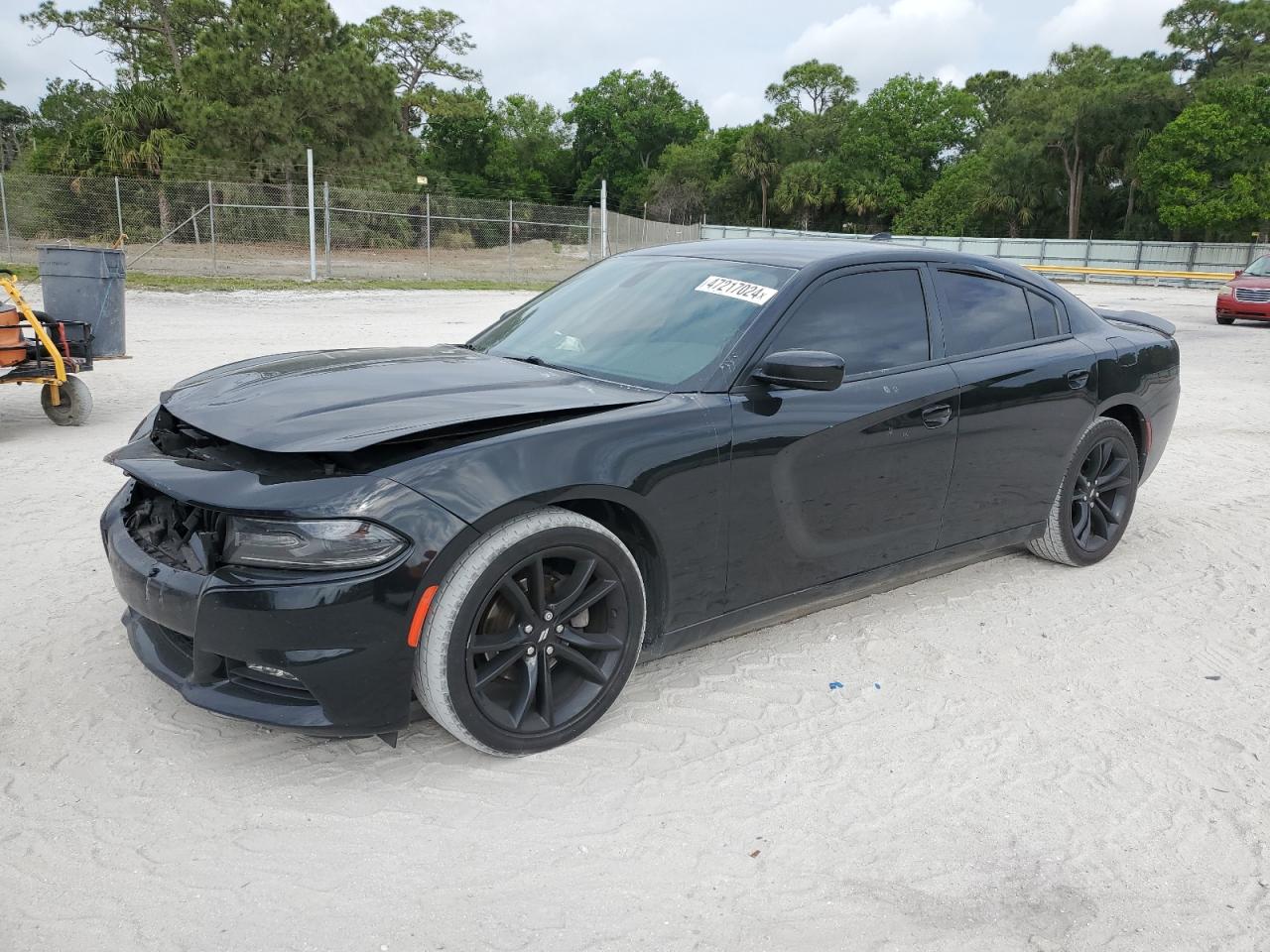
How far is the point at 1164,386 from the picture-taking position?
523cm

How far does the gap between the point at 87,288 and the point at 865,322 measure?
656cm

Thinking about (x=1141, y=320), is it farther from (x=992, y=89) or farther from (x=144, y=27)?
(x=992, y=89)

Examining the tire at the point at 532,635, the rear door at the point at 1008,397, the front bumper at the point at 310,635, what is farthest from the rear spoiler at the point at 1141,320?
the front bumper at the point at 310,635

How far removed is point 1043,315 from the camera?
465 centimetres

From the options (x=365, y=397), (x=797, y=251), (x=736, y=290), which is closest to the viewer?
(x=365, y=397)

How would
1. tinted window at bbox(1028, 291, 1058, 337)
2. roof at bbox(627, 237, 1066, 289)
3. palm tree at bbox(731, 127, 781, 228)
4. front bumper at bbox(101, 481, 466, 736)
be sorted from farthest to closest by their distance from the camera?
palm tree at bbox(731, 127, 781, 228) → tinted window at bbox(1028, 291, 1058, 337) → roof at bbox(627, 237, 1066, 289) → front bumper at bbox(101, 481, 466, 736)

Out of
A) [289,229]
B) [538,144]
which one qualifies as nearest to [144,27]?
[289,229]

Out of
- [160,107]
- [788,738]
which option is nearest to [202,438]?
[788,738]

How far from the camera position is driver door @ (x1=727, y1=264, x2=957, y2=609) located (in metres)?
3.46

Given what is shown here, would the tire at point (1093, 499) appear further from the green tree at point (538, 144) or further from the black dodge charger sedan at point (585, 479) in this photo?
the green tree at point (538, 144)

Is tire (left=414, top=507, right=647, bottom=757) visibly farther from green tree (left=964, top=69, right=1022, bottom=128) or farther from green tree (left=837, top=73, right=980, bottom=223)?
green tree (left=964, top=69, right=1022, bottom=128)

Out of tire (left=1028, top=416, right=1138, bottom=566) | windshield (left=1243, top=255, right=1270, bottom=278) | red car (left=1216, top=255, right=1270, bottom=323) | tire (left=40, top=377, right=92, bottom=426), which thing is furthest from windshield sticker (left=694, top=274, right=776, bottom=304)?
windshield (left=1243, top=255, right=1270, bottom=278)

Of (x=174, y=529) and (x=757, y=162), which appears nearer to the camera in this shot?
(x=174, y=529)

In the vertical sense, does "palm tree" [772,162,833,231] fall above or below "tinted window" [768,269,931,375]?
above
